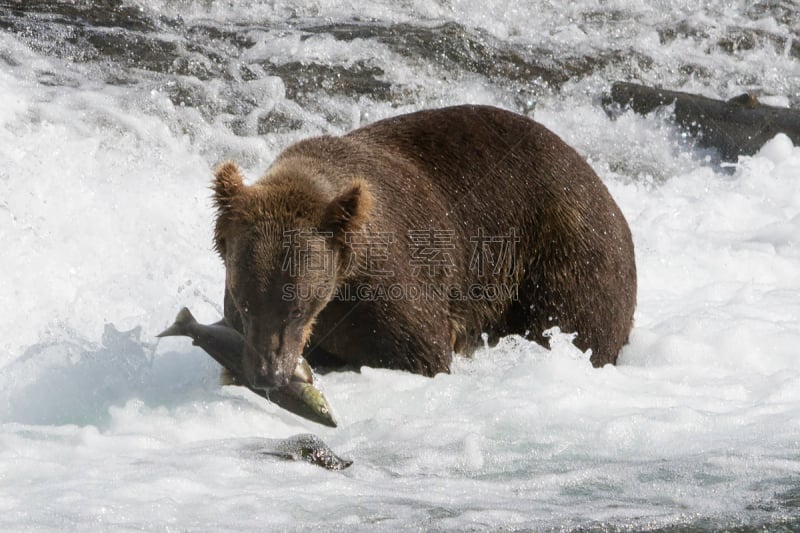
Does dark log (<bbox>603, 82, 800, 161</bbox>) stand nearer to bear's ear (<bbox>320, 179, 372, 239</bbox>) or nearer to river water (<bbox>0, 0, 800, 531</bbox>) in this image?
river water (<bbox>0, 0, 800, 531</bbox>)

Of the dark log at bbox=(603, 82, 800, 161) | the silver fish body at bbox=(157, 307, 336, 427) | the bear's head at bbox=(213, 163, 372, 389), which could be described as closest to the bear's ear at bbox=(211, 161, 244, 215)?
the bear's head at bbox=(213, 163, 372, 389)

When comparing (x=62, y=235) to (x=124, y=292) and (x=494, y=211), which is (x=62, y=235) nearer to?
(x=124, y=292)

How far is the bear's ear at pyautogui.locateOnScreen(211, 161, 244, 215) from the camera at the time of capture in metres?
6.23

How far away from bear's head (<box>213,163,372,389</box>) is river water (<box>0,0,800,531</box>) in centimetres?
52

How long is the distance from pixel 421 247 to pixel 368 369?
813mm

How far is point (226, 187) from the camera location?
20.4 ft

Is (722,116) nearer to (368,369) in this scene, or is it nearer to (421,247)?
(421,247)

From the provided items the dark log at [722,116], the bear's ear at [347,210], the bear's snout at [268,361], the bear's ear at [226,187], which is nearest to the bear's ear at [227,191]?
the bear's ear at [226,187]

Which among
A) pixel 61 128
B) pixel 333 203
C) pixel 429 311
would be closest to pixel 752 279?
pixel 429 311

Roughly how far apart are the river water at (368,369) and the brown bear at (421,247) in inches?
10.4

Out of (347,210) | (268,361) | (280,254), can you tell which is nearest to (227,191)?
(280,254)

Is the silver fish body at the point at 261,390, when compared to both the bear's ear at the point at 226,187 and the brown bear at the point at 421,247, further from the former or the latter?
the bear's ear at the point at 226,187

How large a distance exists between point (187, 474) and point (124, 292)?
8.68 feet

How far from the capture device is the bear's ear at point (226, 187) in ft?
20.5
